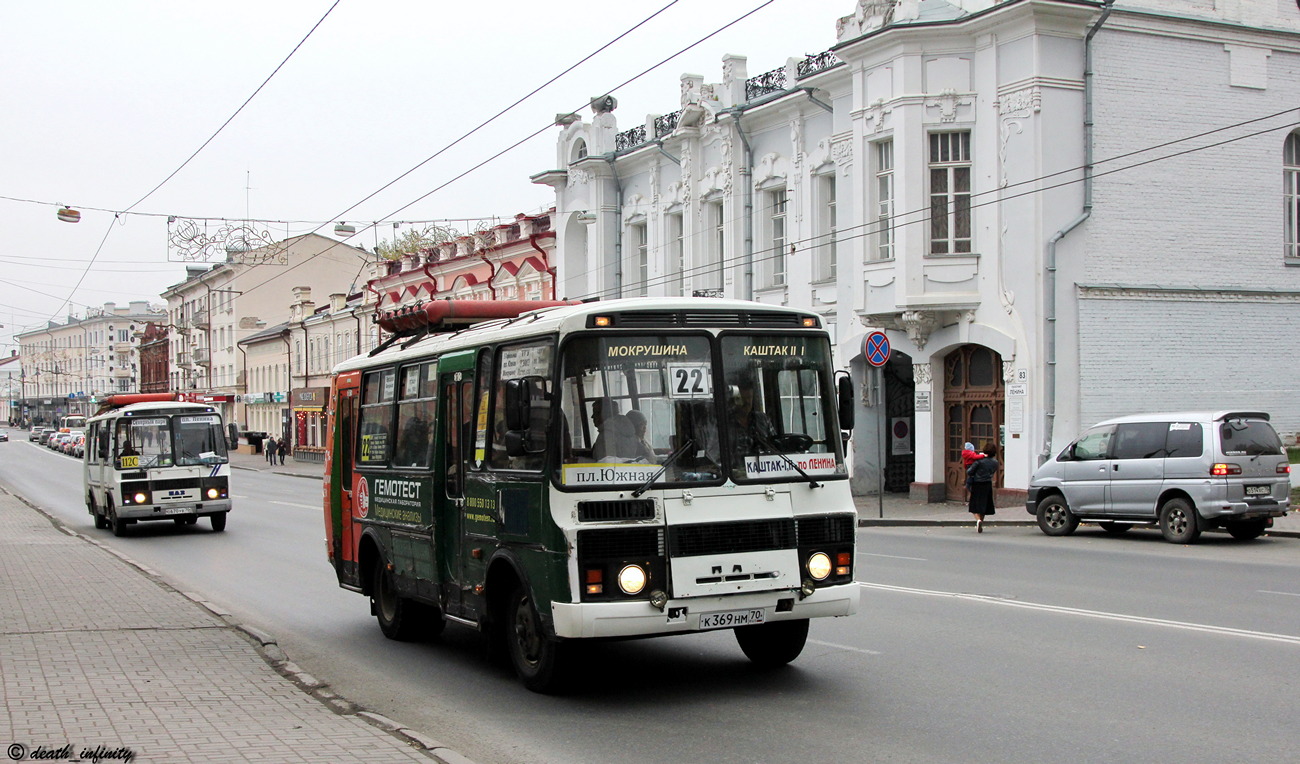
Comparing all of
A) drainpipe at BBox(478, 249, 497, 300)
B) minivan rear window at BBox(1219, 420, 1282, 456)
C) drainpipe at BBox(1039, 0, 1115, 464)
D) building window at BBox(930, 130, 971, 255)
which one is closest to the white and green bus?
building window at BBox(930, 130, 971, 255)

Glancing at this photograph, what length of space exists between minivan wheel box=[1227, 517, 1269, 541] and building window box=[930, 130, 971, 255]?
387 inches

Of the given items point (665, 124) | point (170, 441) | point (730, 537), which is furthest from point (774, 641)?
point (665, 124)

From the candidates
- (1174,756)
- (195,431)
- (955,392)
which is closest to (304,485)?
(195,431)

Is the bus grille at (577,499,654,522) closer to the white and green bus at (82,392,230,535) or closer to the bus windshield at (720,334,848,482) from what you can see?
the bus windshield at (720,334,848,482)

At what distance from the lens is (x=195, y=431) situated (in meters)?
26.2

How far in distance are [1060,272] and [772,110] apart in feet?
32.6

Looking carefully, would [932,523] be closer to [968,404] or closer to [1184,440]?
[968,404]

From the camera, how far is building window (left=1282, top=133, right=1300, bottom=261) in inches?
1151

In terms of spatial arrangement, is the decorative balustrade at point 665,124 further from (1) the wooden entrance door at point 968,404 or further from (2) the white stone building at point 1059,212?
(1) the wooden entrance door at point 968,404

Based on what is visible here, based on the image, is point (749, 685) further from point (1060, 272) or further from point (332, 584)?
point (1060, 272)

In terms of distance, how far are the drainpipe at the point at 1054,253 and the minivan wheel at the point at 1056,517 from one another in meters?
4.60

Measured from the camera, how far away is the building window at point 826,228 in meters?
32.3

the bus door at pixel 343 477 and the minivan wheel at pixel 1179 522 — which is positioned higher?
the bus door at pixel 343 477

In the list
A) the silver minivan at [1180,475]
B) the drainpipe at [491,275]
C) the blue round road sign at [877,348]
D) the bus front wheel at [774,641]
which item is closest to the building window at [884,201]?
the blue round road sign at [877,348]
